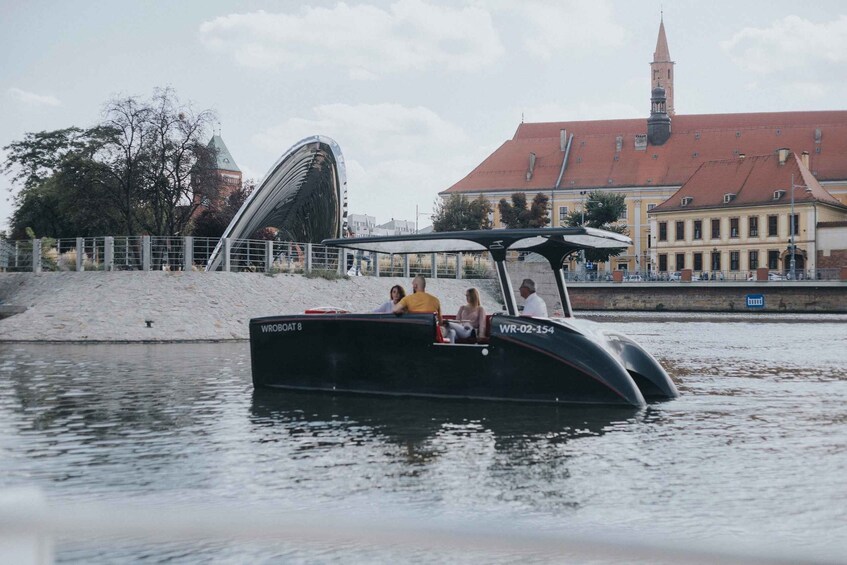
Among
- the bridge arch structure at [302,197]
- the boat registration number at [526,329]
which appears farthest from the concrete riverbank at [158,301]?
the boat registration number at [526,329]

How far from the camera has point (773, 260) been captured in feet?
289

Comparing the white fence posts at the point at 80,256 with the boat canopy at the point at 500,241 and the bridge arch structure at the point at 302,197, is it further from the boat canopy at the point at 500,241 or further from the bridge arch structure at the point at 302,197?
the boat canopy at the point at 500,241

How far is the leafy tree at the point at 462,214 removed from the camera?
100 metres

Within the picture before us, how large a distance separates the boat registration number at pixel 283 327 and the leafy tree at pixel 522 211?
81495 mm

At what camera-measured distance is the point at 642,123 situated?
116 meters

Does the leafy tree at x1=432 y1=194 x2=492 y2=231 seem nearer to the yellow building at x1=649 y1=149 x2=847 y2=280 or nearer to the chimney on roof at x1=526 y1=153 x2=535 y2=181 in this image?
the chimney on roof at x1=526 y1=153 x2=535 y2=181

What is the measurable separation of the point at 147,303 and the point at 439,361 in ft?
66.7

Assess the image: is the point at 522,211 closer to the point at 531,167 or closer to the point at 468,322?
the point at 531,167

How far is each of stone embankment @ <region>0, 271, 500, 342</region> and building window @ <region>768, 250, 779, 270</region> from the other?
5675 cm

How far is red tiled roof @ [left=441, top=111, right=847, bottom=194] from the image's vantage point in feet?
349

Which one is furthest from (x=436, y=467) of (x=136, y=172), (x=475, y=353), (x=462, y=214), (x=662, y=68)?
(x=662, y=68)

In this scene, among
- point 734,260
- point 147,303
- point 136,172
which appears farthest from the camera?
point 734,260

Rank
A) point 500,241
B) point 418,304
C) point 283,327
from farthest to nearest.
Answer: point 283,327 < point 500,241 < point 418,304

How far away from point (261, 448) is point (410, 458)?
1.55 m
